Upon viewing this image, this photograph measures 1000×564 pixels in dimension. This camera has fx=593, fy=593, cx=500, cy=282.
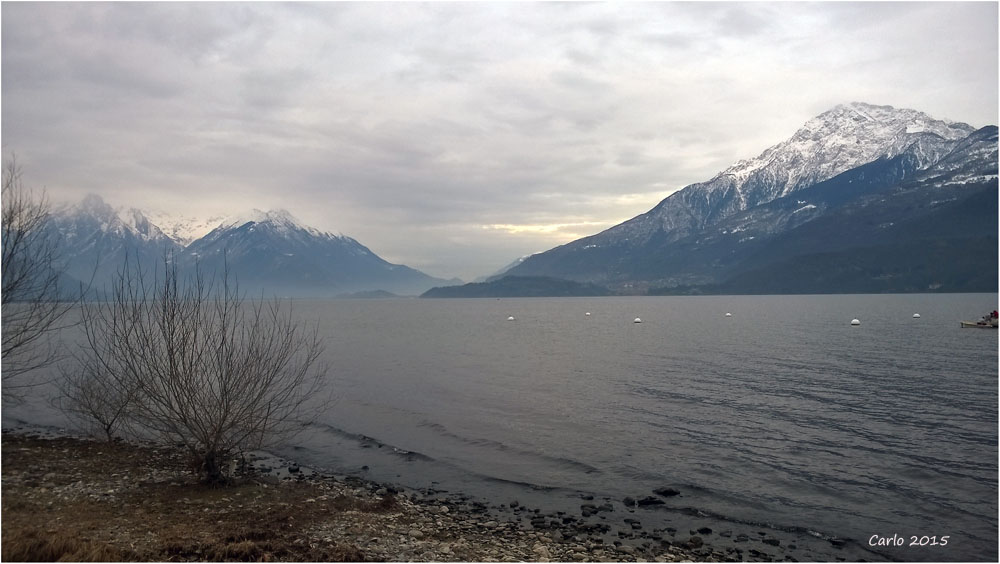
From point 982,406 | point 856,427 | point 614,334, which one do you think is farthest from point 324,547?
point 614,334

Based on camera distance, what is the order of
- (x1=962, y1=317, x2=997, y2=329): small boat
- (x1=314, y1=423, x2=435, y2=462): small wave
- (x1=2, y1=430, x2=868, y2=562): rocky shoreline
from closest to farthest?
(x1=2, y1=430, x2=868, y2=562): rocky shoreline → (x1=314, y1=423, x2=435, y2=462): small wave → (x1=962, y1=317, x2=997, y2=329): small boat

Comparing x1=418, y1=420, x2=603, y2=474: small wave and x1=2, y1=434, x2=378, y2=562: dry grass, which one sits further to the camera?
x1=418, y1=420, x2=603, y2=474: small wave

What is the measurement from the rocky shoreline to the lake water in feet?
5.63

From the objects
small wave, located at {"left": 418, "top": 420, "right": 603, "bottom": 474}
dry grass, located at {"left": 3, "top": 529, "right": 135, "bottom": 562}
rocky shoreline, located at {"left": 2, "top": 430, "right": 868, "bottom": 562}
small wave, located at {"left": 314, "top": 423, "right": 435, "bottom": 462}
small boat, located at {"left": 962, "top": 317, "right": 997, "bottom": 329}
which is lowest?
small wave, located at {"left": 314, "top": 423, "right": 435, "bottom": 462}

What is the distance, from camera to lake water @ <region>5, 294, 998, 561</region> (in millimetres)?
21578

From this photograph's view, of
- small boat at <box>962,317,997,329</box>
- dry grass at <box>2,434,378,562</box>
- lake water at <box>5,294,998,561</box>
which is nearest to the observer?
dry grass at <box>2,434,378,562</box>

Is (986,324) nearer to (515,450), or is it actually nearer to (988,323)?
(988,323)

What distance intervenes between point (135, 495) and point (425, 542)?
1085cm

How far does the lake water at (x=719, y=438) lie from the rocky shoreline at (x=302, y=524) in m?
1.72

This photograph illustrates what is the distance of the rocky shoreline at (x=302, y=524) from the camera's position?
625 inches

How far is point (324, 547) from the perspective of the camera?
1667 centimetres

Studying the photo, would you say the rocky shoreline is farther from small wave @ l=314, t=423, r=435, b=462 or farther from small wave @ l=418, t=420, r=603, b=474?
small wave @ l=314, t=423, r=435, b=462

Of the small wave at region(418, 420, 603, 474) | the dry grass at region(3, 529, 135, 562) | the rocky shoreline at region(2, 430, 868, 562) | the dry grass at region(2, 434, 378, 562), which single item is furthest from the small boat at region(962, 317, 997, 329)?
the dry grass at region(3, 529, 135, 562)

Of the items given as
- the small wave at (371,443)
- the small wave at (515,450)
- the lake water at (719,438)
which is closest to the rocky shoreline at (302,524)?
the lake water at (719,438)
